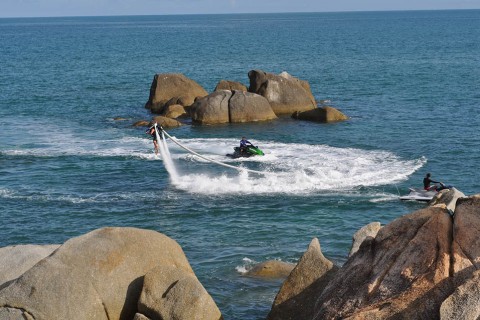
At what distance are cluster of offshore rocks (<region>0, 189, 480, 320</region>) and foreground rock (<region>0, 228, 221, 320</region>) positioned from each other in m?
0.02

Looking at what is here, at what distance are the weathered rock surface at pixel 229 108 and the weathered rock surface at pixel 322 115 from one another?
8.81 feet

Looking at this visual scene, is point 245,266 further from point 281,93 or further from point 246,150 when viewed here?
point 281,93

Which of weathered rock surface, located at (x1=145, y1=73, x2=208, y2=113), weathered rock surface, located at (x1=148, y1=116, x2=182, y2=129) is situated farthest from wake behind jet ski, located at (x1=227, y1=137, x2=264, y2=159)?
weathered rock surface, located at (x1=145, y1=73, x2=208, y2=113)

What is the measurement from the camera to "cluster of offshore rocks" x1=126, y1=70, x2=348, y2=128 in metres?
60.9

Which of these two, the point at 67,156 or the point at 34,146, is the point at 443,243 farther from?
the point at 34,146

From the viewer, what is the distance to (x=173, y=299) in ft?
63.7

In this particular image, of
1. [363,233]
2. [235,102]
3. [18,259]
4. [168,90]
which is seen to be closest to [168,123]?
[235,102]

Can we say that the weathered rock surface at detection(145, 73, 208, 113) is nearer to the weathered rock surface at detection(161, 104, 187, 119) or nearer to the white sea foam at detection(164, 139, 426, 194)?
the weathered rock surface at detection(161, 104, 187, 119)

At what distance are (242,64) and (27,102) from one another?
4364 centimetres

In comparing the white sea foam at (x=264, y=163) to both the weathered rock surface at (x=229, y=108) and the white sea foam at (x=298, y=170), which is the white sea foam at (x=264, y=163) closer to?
the white sea foam at (x=298, y=170)

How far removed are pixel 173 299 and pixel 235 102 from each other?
1674 inches

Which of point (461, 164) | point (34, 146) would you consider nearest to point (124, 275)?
point (461, 164)

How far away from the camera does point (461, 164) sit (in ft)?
155

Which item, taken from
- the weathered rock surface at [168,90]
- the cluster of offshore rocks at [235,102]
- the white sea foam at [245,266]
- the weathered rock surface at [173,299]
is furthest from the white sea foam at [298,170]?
the weathered rock surface at [173,299]
